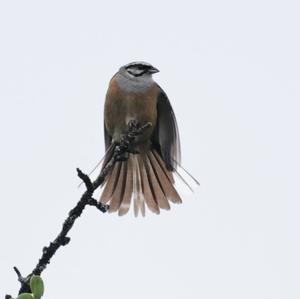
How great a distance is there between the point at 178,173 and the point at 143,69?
3.56ft

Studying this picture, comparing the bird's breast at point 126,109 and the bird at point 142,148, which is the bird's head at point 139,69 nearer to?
the bird at point 142,148

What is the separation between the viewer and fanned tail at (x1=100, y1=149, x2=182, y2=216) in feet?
16.3

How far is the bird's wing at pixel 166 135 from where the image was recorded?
496 cm

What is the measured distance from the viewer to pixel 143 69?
5637 mm

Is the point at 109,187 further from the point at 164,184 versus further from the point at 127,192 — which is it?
the point at 164,184

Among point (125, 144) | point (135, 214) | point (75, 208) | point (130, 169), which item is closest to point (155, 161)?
point (130, 169)

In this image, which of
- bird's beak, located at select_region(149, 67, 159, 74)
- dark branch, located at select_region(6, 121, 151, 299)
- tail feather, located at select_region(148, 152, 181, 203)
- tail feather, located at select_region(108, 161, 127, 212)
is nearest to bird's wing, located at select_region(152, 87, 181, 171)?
tail feather, located at select_region(148, 152, 181, 203)

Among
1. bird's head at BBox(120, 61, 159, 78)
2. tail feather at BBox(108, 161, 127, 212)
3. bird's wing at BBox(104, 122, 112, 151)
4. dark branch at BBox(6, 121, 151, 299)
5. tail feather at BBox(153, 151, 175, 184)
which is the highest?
bird's head at BBox(120, 61, 159, 78)

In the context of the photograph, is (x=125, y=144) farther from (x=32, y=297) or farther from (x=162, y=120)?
(x=162, y=120)

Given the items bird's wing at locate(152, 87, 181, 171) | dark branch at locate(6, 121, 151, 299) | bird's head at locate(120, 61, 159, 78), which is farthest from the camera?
bird's head at locate(120, 61, 159, 78)

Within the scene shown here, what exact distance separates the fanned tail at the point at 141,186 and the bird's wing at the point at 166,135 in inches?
5.4

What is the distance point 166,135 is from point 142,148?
25 cm

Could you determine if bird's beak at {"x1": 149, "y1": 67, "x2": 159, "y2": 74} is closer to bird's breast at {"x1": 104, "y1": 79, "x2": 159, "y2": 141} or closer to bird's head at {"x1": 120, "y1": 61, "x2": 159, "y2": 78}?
bird's head at {"x1": 120, "y1": 61, "x2": 159, "y2": 78}

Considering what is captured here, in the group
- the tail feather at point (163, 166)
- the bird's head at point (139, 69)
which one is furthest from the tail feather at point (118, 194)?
→ the bird's head at point (139, 69)
